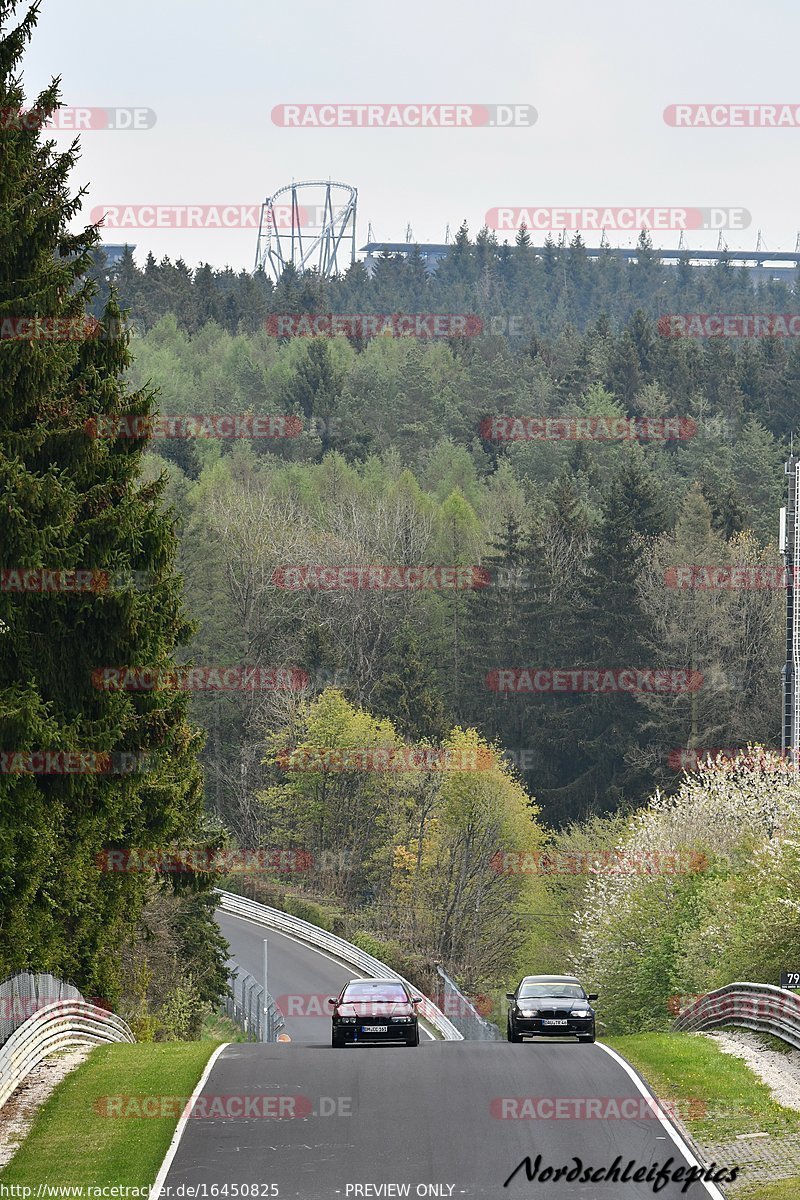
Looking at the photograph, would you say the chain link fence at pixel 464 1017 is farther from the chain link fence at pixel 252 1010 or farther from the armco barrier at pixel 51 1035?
the armco barrier at pixel 51 1035

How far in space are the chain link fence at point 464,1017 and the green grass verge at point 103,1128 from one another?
1062 inches

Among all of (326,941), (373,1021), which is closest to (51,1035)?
(373,1021)

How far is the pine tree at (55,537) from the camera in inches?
833

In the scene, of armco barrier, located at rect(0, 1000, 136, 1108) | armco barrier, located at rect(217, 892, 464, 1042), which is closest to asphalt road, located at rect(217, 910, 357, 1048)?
armco barrier, located at rect(217, 892, 464, 1042)

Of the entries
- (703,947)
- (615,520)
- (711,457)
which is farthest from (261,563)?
(703,947)

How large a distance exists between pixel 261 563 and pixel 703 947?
51.6 meters

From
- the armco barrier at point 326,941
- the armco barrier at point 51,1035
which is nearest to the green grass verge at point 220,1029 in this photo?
the armco barrier at point 326,941

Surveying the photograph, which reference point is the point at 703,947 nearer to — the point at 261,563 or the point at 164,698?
the point at 164,698

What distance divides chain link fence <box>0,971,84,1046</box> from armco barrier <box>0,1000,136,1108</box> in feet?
0.58

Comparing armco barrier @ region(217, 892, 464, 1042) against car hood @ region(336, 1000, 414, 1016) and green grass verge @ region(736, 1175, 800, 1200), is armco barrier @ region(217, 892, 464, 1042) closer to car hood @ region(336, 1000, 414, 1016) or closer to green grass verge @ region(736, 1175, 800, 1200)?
car hood @ region(336, 1000, 414, 1016)

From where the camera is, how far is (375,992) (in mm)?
31875

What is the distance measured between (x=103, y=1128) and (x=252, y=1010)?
35799 mm

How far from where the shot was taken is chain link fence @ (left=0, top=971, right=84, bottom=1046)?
80.4 feet

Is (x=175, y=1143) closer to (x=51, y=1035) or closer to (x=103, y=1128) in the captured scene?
(x=103, y=1128)
